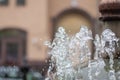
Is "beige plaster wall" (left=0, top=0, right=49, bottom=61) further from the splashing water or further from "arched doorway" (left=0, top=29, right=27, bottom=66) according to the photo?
the splashing water

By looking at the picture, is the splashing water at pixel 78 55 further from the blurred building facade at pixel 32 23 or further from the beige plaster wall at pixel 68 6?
the beige plaster wall at pixel 68 6

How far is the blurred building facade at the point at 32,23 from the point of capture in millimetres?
31734

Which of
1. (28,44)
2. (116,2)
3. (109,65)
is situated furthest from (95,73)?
(28,44)

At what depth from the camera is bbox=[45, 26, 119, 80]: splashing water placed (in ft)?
18.2

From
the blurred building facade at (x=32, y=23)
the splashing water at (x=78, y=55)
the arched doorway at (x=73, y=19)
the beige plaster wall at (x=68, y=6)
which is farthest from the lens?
the beige plaster wall at (x=68, y=6)

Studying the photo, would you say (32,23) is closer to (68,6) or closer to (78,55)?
(68,6)

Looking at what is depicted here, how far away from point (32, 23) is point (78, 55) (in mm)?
26186

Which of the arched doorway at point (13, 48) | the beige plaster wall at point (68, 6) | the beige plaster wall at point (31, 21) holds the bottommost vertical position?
the arched doorway at point (13, 48)

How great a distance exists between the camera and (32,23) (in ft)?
106

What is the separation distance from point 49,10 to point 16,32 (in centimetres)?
247

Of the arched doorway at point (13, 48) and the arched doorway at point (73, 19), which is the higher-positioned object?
the arched doorway at point (73, 19)

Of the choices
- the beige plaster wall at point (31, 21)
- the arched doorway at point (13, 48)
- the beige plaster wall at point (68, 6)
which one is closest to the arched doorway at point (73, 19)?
the beige plaster wall at point (68, 6)

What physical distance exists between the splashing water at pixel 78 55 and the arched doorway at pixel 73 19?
25912mm

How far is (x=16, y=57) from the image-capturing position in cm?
3203
